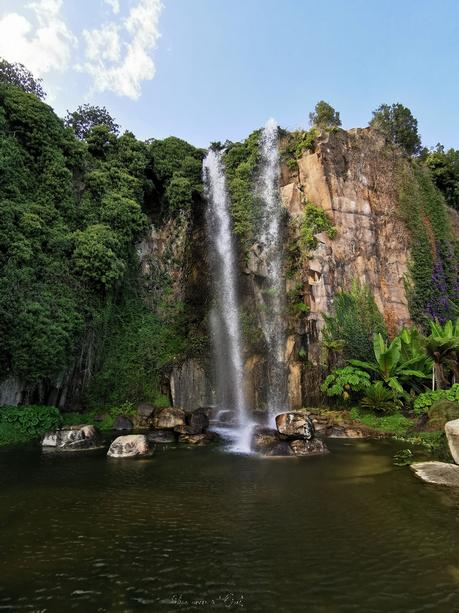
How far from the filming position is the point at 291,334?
59.3ft

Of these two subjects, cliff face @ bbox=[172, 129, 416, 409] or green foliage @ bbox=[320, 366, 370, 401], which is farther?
cliff face @ bbox=[172, 129, 416, 409]

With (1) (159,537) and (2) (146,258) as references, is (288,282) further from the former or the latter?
(1) (159,537)

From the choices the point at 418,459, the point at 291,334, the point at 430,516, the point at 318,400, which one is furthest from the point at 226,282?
the point at 430,516

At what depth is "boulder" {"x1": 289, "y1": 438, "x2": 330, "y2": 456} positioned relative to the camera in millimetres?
10719

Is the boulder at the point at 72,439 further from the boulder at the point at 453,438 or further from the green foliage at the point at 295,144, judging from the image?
the green foliage at the point at 295,144

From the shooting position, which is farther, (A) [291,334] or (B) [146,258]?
(B) [146,258]

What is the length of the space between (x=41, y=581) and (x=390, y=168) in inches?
926

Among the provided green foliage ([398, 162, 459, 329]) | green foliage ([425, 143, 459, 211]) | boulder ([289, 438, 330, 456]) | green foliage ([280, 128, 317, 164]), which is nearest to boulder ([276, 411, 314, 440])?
boulder ([289, 438, 330, 456])

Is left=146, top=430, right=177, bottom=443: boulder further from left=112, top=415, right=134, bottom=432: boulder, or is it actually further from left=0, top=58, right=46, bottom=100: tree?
left=0, top=58, right=46, bottom=100: tree

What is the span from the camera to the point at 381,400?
1488cm

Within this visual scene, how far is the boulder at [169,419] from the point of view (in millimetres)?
14727

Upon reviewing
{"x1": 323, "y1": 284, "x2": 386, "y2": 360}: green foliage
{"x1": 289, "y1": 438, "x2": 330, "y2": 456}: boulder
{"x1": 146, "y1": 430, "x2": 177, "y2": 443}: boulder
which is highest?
{"x1": 323, "y1": 284, "x2": 386, "y2": 360}: green foliage

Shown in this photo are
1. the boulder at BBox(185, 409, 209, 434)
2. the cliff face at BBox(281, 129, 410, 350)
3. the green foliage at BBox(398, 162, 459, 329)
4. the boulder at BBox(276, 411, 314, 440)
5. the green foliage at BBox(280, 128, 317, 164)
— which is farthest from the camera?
the green foliage at BBox(398, 162, 459, 329)

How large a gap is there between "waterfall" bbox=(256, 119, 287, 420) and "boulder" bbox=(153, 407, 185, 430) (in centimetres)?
424
